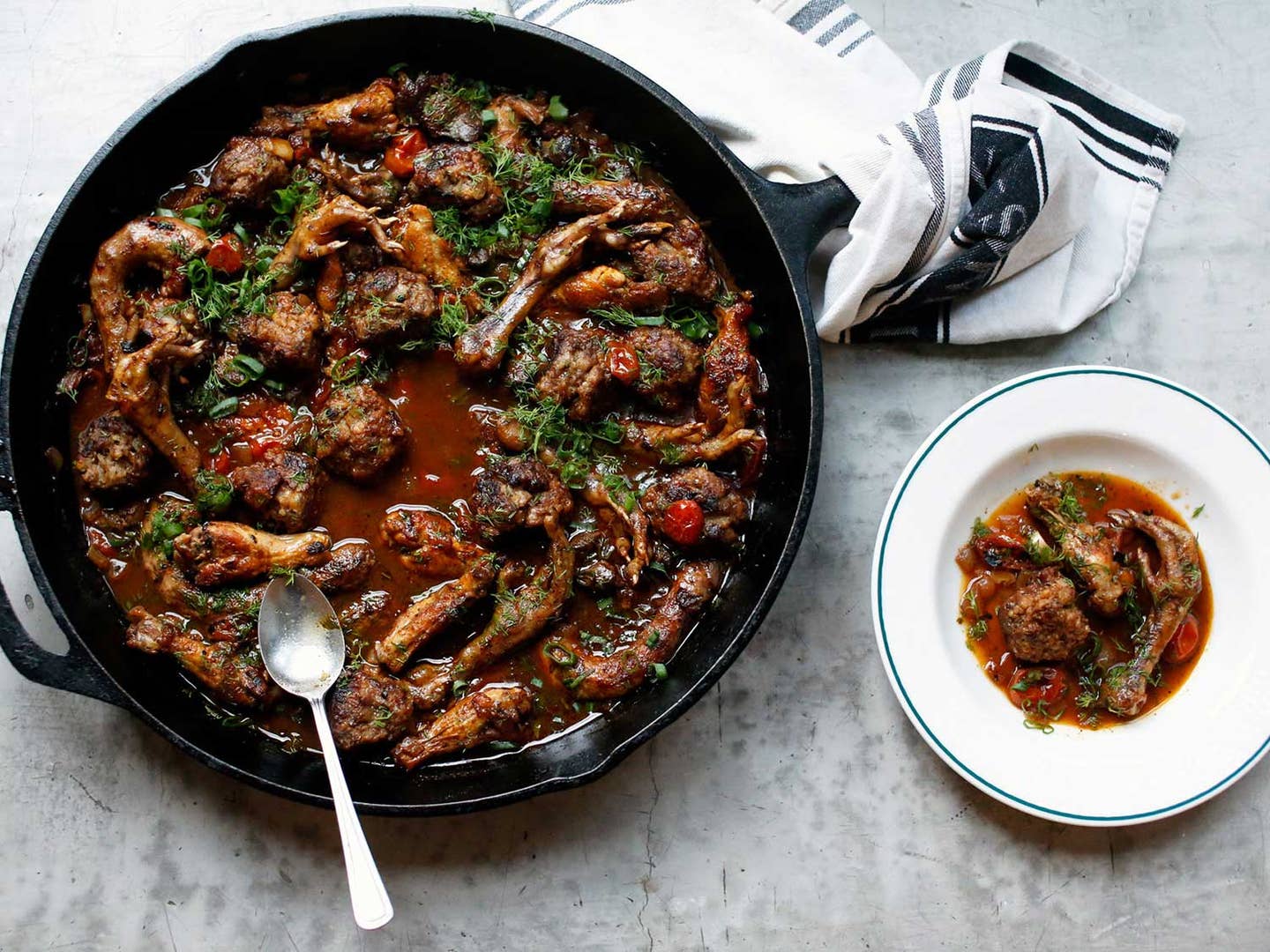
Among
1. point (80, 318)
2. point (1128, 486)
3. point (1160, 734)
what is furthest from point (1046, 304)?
point (80, 318)

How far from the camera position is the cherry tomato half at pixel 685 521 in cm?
381

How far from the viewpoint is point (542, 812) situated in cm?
411

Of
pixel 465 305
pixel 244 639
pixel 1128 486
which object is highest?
pixel 465 305

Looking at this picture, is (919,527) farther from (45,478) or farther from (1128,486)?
(45,478)

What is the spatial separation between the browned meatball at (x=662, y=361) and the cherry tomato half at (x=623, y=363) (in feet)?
0.07

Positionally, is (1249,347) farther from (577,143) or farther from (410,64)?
(410,64)

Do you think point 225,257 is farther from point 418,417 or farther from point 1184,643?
point 1184,643

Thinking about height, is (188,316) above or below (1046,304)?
above

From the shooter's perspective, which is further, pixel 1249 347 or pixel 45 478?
pixel 1249 347

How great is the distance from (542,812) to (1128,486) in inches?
98.1

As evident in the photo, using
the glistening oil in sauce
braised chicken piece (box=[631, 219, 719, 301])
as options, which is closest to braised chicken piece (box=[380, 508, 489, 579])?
braised chicken piece (box=[631, 219, 719, 301])

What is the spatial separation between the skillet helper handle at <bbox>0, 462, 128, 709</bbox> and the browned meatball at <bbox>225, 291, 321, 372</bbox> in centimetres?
83

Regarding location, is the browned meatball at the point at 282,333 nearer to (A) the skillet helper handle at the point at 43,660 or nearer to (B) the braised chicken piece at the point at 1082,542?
(A) the skillet helper handle at the point at 43,660

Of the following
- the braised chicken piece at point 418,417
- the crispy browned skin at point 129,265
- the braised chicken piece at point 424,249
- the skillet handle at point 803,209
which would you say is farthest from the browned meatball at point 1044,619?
the crispy browned skin at point 129,265
